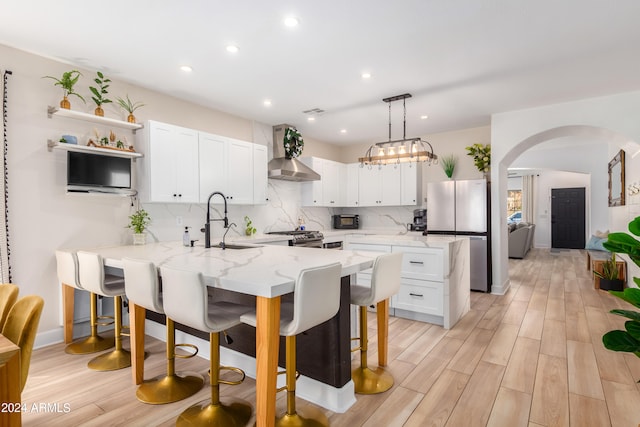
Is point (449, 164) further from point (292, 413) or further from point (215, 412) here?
point (215, 412)

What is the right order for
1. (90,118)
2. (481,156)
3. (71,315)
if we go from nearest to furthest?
1. (71,315)
2. (90,118)
3. (481,156)

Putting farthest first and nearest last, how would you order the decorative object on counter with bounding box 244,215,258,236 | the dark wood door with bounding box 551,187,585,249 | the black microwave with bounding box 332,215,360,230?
1. the dark wood door with bounding box 551,187,585,249
2. the black microwave with bounding box 332,215,360,230
3. the decorative object on counter with bounding box 244,215,258,236

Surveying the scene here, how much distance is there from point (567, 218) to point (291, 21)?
1116cm

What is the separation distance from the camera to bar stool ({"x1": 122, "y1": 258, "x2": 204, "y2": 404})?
1.96m

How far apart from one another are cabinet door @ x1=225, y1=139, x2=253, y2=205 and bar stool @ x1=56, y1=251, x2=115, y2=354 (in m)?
1.85

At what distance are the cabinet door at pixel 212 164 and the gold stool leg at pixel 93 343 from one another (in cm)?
153

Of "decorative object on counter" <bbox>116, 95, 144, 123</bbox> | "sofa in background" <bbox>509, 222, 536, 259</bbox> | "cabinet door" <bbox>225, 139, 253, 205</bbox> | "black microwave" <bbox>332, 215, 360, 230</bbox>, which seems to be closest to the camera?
"decorative object on counter" <bbox>116, 95, 144, 123</bbox>

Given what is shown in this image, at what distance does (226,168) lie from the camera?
429cm

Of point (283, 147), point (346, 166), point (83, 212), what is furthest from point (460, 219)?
point (83, 212)

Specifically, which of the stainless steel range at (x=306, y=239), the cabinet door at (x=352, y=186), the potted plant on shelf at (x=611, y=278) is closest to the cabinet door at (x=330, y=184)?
the cabinet door at (x=352, y=186)

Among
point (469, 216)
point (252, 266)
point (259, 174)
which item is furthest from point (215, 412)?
point (469, 216)

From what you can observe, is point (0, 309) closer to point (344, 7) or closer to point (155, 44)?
point (155, 44)

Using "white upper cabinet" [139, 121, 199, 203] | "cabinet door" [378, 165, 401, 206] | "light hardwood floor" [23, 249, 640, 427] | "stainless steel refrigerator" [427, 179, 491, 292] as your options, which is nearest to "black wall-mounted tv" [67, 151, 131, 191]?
"white upper cabinet" [139, 121, 199, 203]

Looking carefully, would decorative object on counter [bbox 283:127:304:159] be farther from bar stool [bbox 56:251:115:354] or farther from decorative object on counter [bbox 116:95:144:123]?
bar stool [bbox 56:251:115:354]
